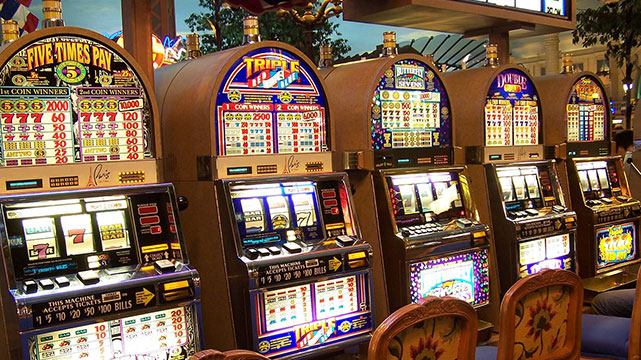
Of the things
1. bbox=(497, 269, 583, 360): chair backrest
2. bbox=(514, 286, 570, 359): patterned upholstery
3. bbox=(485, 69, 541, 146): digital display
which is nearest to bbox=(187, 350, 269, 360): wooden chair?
bbox=(497, 269, 583, 360): chair backrest

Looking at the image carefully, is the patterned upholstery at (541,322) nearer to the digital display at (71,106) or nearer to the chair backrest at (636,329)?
the chair backrest at (636,329)

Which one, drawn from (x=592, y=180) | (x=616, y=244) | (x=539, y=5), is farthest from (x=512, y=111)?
(x=616, y=244)

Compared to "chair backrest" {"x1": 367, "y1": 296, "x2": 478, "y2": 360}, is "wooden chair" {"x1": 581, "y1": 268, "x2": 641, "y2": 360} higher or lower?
lower

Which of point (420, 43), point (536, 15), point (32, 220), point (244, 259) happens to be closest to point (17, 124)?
point (32, 220)

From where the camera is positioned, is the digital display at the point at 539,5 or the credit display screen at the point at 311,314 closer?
the credit display screen at the point at 311,314

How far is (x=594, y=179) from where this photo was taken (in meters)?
7.00

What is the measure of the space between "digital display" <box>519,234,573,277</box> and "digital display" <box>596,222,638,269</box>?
0.71 m

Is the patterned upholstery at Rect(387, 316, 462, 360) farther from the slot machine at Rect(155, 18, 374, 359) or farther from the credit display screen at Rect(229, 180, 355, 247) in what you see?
the credit display screen at Rect(229, 180, 355, 247)

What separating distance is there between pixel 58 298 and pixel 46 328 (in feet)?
0.47

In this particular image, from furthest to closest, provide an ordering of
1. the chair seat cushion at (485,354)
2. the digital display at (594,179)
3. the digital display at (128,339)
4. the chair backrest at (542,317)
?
the digital display at (594,179) < the chair seat cushion at (485,354) < the digital display at (128,339) < the chair backrest at (542,317)

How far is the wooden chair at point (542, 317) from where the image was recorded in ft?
8.67

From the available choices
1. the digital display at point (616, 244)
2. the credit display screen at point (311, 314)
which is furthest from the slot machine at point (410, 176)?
the digital display at point (616, 244)

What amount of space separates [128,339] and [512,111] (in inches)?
166

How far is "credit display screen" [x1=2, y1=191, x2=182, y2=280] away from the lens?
10.5 ft
